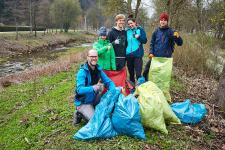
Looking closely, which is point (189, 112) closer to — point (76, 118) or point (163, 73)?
point (163, 73)

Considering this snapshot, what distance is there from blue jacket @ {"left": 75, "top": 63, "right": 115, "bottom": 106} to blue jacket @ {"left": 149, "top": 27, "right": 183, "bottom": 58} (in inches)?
83.2

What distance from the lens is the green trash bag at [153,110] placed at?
5.45m

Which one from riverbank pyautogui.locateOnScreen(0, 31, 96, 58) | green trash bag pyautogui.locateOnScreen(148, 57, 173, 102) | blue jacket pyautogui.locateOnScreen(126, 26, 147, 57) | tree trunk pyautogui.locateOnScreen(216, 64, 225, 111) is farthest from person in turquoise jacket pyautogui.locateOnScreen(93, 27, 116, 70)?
riverbank pyautogui.locateOnScreen(0, 31, 96, 58)

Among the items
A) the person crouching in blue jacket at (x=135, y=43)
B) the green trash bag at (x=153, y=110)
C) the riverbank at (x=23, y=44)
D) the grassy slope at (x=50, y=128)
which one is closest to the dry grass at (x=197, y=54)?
the grassy slope at (x=50, y=128)

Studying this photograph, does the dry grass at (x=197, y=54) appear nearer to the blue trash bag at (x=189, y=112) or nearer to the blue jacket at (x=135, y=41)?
the blue jacket at (x=135, y=41)

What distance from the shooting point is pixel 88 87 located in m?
5.43

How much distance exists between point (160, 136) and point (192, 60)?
7256 mm

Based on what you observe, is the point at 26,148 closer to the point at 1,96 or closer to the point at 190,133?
the point at 190,133

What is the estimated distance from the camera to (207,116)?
6.77 metres

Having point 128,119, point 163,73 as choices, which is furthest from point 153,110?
point 163,73

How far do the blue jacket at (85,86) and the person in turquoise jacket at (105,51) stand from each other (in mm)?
1119

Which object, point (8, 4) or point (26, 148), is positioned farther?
point (8, 4)

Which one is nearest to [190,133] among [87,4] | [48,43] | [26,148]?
[26,148]

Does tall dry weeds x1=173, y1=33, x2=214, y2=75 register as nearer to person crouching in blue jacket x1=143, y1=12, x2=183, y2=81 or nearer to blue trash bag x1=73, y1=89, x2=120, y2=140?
person crouching in blue jacket x1=143, y1=12, x2=183, y2=81
